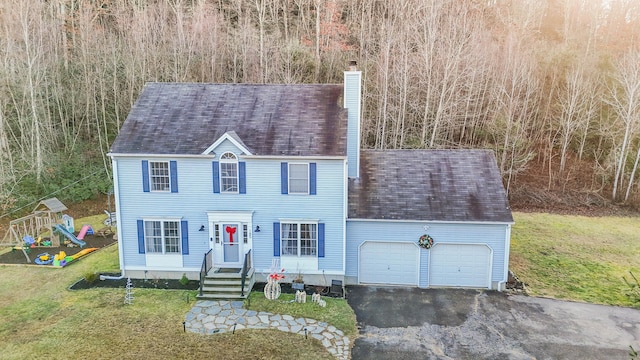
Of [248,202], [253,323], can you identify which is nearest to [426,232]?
[248,202]

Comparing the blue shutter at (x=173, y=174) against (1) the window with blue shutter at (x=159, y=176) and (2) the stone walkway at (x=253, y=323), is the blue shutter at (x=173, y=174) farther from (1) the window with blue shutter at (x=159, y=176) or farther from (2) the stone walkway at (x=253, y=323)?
(2) the stone walkway at (x=253, y=323)

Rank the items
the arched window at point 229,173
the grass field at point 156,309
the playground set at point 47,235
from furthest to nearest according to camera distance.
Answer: the playground set at point 47,235 → the arched window at point 229,173 → the grass field at point 156,309

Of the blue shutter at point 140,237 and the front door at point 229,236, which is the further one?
the blue shutter at point 140,237

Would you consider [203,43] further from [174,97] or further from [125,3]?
[174,97]

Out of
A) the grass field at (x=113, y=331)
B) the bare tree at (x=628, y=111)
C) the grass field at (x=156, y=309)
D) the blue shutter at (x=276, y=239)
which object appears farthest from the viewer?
the bare tree at (x=628, y=111)

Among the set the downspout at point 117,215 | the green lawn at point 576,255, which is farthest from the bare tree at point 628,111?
the downspout at point 117,215

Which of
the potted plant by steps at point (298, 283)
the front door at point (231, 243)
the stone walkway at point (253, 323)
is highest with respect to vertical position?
the front door at point (231, 243)

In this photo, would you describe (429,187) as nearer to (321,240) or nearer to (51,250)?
(321,240)
